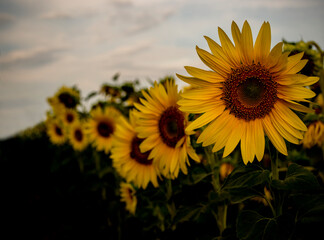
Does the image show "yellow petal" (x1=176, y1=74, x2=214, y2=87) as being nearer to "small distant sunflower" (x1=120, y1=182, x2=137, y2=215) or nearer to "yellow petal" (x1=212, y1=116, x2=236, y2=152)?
"yellow petal" (x1=212, y1=116, x2=236, y2=152)

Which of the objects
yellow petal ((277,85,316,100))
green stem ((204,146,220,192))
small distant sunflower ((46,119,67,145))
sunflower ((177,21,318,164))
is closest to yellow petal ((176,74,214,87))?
sunflower ((177,21,318,164))

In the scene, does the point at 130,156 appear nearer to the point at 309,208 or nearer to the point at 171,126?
the point at 171,126

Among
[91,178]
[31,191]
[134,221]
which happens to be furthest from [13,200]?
[134,221]

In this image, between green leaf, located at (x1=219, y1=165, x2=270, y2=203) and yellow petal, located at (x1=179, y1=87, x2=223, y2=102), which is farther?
yellow petal, located at (x1=179, y1=87, x2=223, y2=102)

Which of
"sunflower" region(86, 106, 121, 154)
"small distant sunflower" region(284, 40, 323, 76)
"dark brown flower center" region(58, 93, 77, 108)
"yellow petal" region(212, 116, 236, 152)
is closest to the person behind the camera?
"yellow petal" region(212, 116, 236, 152)

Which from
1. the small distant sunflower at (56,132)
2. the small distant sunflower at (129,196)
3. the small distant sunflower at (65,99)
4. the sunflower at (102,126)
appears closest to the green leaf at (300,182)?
the small distant sunflower at (129,196)

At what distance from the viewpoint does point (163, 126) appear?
223 centimetres

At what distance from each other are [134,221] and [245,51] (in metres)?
2.49

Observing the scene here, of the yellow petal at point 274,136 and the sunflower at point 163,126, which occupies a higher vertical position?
the sunflower at point 163,126

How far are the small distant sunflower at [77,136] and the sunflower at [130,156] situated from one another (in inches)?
90.6

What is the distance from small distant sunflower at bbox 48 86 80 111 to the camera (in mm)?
4961

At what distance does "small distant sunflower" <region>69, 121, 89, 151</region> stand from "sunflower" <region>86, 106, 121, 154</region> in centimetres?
83

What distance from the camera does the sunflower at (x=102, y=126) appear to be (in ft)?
13.0

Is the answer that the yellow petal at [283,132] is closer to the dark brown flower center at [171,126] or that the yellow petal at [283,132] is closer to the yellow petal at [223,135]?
the yellow petal at [223,135]
